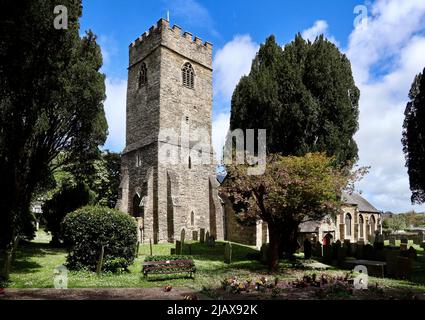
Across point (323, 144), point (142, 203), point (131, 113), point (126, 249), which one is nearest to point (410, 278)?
point (323, 144)

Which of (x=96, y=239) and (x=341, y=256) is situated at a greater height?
(x=96, y=239)

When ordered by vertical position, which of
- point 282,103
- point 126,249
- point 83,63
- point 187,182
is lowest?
point 126,249

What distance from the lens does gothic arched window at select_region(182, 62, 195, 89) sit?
31.1 metres

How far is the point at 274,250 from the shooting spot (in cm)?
1443

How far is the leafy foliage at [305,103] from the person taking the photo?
17859 millimetres

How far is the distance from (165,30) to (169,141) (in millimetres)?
9631

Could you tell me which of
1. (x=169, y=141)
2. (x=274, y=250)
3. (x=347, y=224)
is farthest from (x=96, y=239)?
(x=347, y=224)

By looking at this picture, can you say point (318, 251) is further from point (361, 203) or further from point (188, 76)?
point (361, 203)

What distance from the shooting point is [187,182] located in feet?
97.1

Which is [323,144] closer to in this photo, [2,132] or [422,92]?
[422,92]

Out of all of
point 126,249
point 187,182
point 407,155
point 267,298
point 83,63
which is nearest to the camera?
point 267,298

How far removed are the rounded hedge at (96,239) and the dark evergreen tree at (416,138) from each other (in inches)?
619

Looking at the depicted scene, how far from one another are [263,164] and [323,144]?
12.7ft

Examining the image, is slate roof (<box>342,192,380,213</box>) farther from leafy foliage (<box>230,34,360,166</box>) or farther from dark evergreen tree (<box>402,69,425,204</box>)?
leafy foliage (<box>230,34,360,166</box>)
